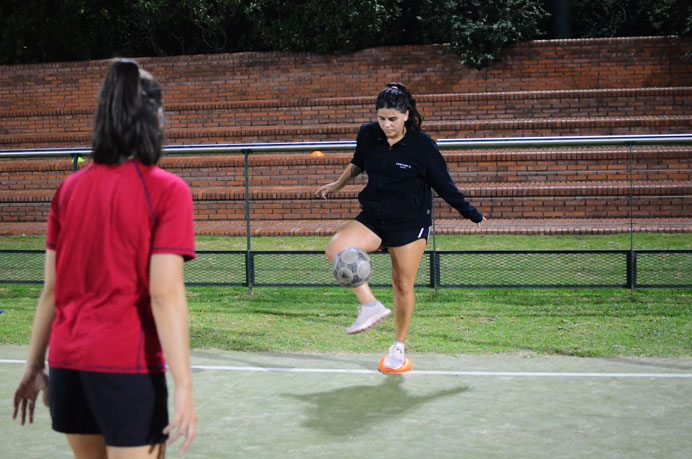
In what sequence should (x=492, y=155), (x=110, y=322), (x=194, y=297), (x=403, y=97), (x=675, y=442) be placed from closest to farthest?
1. (x=110, y=322)
2. (x=675, y=442)
3. (x=403, y=97)
4. (x=194, y=297)
5. (x=492, y=155)

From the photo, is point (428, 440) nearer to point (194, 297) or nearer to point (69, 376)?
point (69, 376)

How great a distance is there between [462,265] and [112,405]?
318 inches

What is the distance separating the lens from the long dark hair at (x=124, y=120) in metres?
2.33

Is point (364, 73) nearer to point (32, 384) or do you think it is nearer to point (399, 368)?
point (399, 368)

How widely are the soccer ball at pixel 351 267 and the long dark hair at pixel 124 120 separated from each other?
3.23m

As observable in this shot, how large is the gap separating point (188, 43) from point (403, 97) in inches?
630

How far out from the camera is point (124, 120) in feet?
7.65

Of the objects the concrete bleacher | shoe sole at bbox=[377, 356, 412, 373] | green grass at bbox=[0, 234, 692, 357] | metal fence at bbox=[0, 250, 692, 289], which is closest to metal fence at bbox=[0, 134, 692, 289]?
metal fence at bbox=[0, 250, 692, 289]

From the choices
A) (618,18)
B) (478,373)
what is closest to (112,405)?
(478,373)

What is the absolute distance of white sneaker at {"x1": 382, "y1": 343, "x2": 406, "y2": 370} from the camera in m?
6.07

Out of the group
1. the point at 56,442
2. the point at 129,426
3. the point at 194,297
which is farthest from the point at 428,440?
the point at 194,297

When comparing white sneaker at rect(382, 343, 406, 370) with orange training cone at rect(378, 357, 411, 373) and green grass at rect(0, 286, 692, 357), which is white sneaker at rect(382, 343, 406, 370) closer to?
orange training cone at rect(378, 357, 411, 373)

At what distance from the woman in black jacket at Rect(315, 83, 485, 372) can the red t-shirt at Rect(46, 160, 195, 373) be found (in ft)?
11.1

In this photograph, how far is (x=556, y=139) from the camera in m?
8.32
